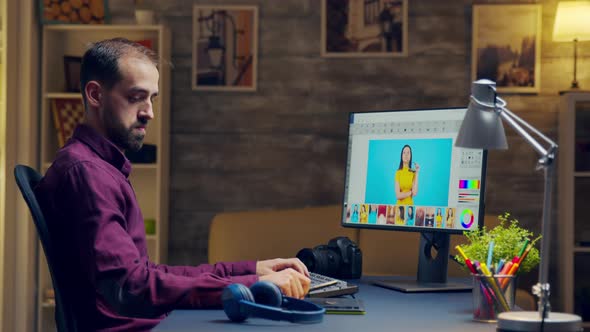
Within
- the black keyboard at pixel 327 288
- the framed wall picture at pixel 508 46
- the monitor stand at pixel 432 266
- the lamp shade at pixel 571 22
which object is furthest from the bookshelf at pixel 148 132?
the black keyboard at pixel 327 288

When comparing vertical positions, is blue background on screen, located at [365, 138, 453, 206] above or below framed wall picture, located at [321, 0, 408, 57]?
below

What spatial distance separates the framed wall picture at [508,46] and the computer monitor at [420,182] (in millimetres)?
2080

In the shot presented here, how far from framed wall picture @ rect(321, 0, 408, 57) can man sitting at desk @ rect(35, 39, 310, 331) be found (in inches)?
100

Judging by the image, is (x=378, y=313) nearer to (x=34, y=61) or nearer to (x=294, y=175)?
(x=294, y=175)

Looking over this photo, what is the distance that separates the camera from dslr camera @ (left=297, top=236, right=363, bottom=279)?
2553mm

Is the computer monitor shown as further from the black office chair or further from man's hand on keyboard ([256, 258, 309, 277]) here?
the black office chair

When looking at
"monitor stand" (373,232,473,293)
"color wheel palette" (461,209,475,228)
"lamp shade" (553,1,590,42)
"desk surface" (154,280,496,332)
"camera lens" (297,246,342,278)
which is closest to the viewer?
"desk surface" (154,280,496,332)

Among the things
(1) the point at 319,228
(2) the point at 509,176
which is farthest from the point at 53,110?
(2) the point at 509,176

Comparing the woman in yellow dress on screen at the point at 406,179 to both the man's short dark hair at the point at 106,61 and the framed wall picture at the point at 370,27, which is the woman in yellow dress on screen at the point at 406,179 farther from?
the framed wall picture at the point at 370,27

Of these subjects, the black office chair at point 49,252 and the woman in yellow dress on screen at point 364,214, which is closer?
the black office chair at point 49,252

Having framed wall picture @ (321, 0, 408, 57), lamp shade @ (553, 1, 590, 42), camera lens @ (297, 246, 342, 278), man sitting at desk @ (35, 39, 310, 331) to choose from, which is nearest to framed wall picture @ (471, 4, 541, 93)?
lamp shade @ (553, 1, 590, 42)

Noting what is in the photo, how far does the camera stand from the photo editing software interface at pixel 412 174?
7.64 feet

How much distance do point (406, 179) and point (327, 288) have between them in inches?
19.9

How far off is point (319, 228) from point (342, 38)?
41.9 inches
